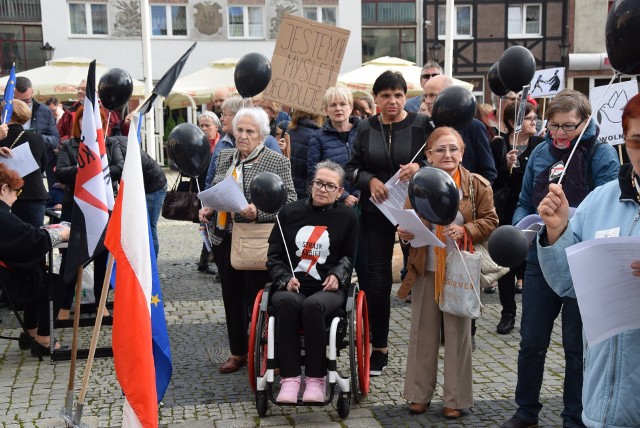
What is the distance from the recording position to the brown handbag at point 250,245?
5418 millimetres

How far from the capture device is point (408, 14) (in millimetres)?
34438

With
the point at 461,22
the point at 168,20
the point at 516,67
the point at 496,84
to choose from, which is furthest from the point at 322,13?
the point at 516,67

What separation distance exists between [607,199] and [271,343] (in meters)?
2.38

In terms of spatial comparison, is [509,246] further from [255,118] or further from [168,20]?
[168,20]

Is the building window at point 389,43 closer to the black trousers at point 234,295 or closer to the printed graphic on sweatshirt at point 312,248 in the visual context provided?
the black trousers at point 234,295

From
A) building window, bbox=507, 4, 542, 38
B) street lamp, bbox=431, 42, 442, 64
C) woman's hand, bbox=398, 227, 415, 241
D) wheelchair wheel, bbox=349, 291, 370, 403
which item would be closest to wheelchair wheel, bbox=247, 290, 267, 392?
wheelchair wheel, bbox=349, 291, 370, 403

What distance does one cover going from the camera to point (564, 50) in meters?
31.6

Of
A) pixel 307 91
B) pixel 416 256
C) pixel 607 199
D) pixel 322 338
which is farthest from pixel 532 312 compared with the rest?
pixel 307 91

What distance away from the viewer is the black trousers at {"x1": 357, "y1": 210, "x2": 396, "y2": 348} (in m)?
5.49

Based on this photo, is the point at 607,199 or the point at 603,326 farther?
the point at 607,199

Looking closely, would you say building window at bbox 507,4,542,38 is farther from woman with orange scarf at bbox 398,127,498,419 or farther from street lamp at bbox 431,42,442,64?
woman with orange scarf at bbox 398,127,498,419

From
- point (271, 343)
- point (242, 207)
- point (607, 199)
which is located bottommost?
point (271, 343)

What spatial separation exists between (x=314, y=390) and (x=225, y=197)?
135 cm

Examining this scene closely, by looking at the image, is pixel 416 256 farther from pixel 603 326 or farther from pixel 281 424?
pixel 603 326
